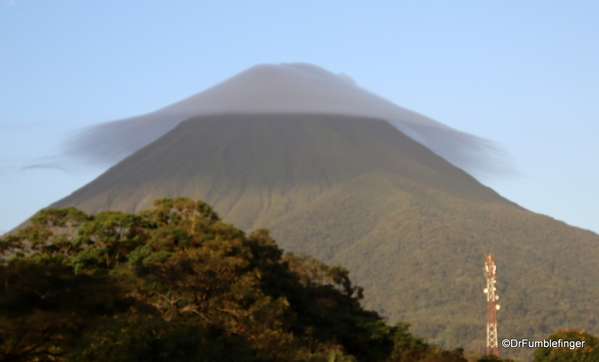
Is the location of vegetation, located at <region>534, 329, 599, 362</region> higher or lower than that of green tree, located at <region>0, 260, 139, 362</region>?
lower

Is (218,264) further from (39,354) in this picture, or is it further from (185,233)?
(39,354)

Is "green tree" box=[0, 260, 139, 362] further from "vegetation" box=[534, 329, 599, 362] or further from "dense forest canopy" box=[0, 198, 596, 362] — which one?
"vegetation" box=[534, 329, 599, 362]

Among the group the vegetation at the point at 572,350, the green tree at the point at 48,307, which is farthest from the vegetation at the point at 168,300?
the vegetation at the point at 572,350

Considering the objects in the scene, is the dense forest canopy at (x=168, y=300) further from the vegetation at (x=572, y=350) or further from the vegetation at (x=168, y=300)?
the vegetation at (x=572, y=350)

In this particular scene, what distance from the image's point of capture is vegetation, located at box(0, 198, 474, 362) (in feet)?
65.0

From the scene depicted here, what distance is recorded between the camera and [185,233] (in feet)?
129

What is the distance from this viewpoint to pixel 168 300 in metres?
30.4

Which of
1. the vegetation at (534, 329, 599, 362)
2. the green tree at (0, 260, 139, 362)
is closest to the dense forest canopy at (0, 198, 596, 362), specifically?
the green tree at (0, 260, 139, 362)

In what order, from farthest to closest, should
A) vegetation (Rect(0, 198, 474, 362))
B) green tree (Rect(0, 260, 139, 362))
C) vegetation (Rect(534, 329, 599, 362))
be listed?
vegetation (Rect(534, 329, 599, 362)), vegetation (Rect(0, 198, 474, 362)), green tree (Rect(0, 260, 139, 362))

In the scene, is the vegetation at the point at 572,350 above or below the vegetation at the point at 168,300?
below

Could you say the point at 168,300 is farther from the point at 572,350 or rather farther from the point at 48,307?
the point at 572,350

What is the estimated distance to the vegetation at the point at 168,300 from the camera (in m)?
19.8

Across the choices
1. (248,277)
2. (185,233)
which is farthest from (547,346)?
(185,233)

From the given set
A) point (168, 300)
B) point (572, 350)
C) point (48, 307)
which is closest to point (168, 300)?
point (168, 300)
